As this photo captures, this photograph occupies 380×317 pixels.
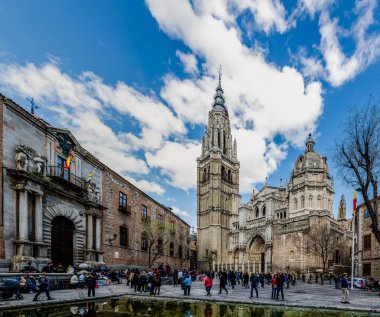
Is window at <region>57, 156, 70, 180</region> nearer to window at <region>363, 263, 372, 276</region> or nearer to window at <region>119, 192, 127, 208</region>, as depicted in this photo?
window at <region>119, 192, 127, 208</region>

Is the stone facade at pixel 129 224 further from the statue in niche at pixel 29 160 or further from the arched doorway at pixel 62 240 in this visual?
Answer: the statue in niche at pixel 29 160

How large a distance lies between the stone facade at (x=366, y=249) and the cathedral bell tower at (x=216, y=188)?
3804cm

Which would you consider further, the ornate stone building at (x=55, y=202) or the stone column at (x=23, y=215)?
the stone column at (x=23, y=215)

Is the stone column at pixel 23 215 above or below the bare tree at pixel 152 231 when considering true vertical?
above

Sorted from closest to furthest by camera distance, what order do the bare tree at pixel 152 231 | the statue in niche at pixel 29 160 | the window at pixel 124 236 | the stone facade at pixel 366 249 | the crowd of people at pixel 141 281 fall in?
the crowd of people at pixel 141 281, the statue in niche at pixel 29 160, the stone facade at pixel 366 249, the window at pixel 124 236, the bare tree at pixel 152 231

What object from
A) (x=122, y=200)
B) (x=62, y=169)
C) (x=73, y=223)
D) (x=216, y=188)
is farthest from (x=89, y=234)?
(x=216, y=188)

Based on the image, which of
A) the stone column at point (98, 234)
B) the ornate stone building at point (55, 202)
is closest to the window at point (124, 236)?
the ornate stone building at point (55, 202)

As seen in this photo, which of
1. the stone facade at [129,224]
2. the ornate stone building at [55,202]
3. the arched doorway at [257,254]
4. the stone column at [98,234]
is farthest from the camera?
the arched doorway at [257,254]

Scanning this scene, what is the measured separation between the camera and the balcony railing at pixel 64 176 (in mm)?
18925

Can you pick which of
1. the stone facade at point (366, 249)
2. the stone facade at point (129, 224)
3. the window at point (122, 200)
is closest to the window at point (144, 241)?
the stone facade at point (129, 224)

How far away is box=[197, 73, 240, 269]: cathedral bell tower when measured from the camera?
2699 inches

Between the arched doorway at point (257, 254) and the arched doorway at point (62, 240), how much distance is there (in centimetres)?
4054

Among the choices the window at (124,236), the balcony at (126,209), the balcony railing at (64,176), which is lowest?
the window at (124,236)

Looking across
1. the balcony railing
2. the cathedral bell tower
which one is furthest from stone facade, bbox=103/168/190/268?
the cathedral bell tower
